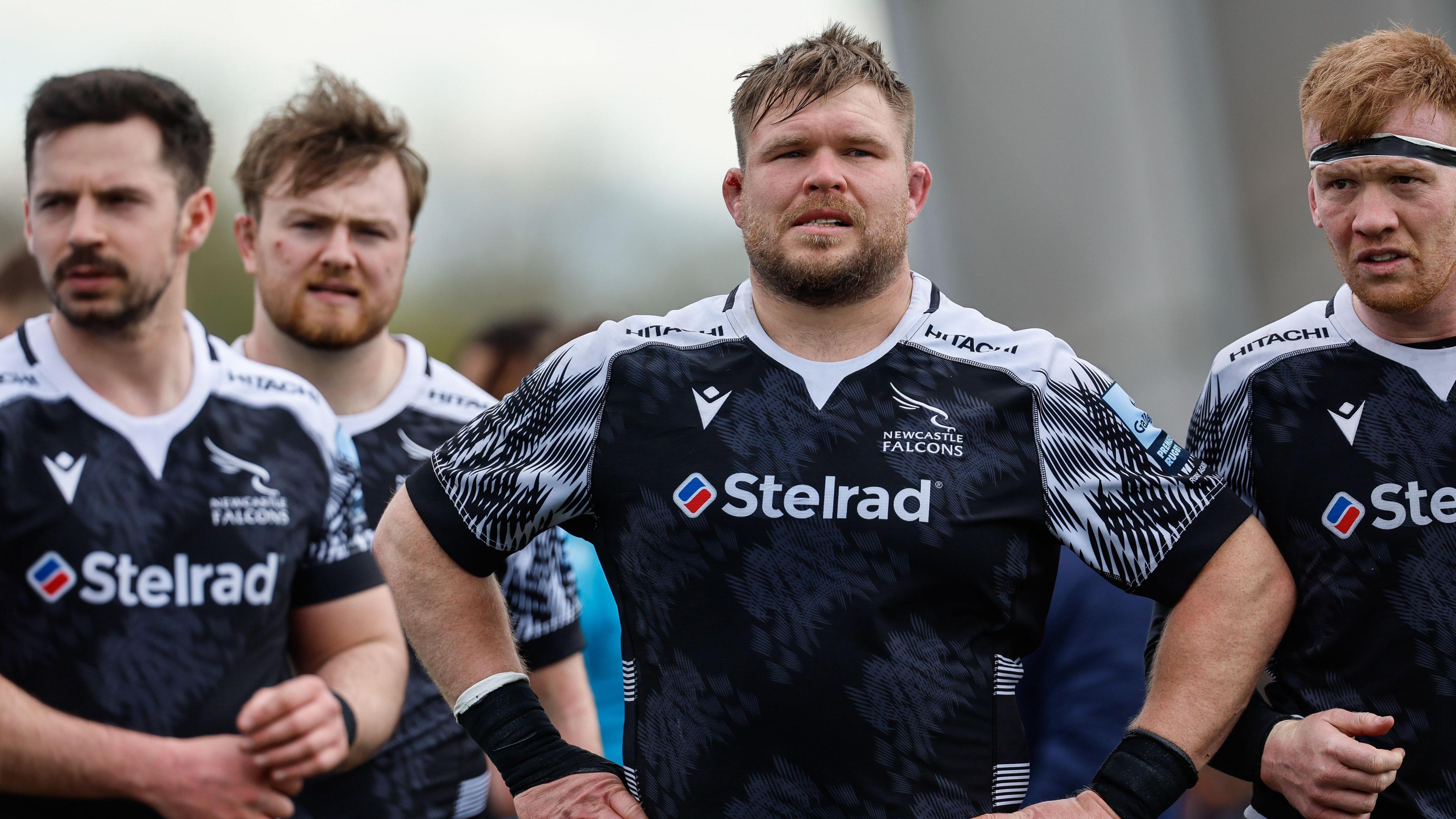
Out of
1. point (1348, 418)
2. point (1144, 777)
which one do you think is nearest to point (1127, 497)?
point (1144, 777)

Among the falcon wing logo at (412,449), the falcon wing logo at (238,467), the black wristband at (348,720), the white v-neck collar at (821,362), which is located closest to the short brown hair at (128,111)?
the falcon wing logo at (238,467)

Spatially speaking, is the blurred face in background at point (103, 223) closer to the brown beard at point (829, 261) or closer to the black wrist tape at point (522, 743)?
the black wrist tape at point (522, 743)

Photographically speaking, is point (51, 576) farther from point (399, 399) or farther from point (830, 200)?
point (830, 200)

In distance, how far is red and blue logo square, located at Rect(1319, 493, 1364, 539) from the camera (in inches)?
121

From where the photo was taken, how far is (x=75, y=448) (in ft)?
11.9

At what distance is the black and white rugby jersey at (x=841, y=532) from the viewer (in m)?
2.61

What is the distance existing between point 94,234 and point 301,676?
1.35 metres

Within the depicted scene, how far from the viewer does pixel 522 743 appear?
284 cm

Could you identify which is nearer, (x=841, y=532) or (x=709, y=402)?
(x=841, y=532)

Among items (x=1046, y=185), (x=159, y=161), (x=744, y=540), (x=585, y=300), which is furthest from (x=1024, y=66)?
(x=585, y=300)

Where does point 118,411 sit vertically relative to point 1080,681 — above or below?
above

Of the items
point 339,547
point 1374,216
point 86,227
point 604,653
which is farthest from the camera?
point 604,653

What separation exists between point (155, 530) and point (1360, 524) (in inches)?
120

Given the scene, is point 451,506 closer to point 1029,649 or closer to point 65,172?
point 1029,649
